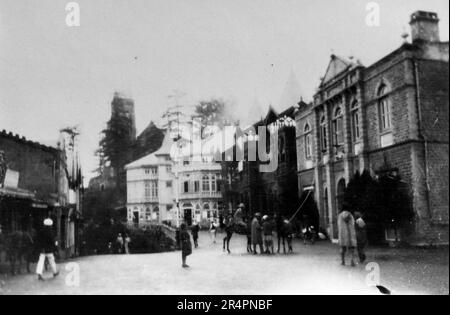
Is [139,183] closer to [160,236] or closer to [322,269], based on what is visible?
[160,236]

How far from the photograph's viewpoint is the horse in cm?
938

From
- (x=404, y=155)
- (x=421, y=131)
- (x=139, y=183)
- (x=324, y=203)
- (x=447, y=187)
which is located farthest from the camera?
(x=324, y=203)

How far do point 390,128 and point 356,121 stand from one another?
1927mm

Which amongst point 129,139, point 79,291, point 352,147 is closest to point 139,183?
point 129,139

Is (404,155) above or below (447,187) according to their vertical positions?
Result: above

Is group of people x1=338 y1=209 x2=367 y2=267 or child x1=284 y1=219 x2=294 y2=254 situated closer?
group of people x1=338 y1=209 x2=367 y2=267

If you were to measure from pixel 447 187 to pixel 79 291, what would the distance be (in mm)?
8105

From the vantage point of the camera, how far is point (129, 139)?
37.1 ft

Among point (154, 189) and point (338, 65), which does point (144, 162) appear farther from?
point (338, 65)

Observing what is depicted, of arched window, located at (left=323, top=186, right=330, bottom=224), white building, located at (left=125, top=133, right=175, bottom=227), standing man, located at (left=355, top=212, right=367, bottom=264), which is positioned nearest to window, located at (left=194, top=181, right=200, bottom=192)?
white building, located at (left=125, top=133, right=175, bottom=227)

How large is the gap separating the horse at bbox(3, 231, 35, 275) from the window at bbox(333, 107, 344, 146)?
975 centimetres

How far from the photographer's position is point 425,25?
27.9ft

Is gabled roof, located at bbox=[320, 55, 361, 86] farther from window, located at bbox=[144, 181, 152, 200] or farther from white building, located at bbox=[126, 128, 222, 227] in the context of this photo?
window, located at bbox=[144, 181, 152, 200]
